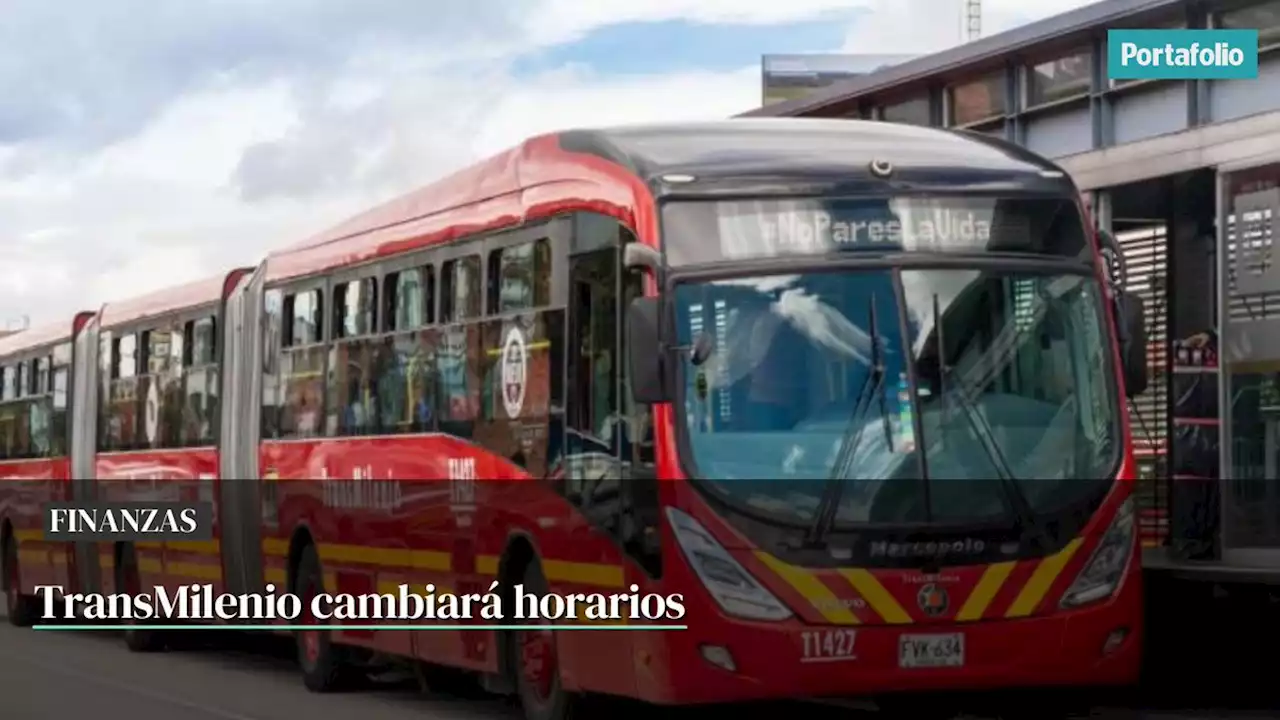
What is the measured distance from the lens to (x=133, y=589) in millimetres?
26031

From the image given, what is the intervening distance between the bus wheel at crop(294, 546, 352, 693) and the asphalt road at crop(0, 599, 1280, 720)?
0.14m

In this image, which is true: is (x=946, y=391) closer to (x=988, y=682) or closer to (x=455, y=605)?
(x=988, y=682)

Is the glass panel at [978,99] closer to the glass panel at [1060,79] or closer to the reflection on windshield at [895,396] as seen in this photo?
the glass panel at [1060,79]

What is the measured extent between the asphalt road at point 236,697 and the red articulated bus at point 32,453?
3.67m

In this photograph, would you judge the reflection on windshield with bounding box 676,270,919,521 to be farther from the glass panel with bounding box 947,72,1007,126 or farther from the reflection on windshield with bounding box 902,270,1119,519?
the glass panel with bounding box 947,72,1007,126

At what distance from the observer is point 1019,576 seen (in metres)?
13.2

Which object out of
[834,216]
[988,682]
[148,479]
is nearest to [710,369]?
Answer: [834,216]

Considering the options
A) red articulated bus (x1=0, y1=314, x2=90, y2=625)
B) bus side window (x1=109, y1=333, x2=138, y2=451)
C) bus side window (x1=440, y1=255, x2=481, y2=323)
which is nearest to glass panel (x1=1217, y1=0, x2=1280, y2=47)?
bus side window (x1=440, y1=255, x2=481, y2=323)

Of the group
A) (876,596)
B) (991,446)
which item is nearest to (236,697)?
(876,596)

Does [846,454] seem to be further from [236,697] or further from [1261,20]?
[236,697]

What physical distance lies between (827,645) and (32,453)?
1923 centimetres

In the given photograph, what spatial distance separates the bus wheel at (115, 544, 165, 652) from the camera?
2598 centimetres

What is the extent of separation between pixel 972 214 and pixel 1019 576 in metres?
1.80

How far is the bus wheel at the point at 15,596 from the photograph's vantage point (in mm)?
31189
